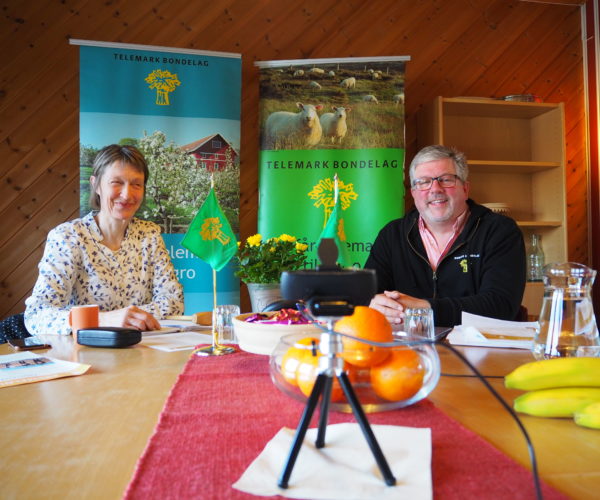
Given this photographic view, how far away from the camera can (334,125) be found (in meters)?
3.48

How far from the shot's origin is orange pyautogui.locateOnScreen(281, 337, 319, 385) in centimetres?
67

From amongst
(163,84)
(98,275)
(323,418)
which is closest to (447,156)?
(98,275)

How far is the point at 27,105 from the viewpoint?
3436mm

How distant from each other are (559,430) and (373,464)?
29 centimetres

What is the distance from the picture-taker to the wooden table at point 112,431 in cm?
52

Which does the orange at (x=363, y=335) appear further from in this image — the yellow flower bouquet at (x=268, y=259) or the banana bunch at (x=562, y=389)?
the yellow flower bouquet at (x=268, y=259)

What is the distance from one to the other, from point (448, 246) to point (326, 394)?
70.6 inches

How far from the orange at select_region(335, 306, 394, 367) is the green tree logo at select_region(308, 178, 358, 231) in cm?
279

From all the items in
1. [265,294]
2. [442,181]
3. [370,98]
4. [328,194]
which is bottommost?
[265,294]

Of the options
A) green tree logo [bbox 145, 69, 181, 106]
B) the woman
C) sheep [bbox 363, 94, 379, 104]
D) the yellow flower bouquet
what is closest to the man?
the yellow flower bouquet

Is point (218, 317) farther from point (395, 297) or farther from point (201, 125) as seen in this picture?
point (201, 125)

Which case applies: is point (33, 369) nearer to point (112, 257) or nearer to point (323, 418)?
point (323, 418)

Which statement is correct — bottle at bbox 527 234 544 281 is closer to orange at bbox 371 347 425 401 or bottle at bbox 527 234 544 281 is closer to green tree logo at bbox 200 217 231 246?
green tree logo at bbox 200 217 231 246

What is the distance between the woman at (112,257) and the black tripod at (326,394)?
145cm
